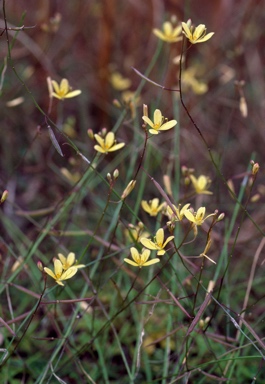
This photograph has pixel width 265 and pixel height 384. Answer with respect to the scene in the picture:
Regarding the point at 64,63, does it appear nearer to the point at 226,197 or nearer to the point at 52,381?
the point at 226,197

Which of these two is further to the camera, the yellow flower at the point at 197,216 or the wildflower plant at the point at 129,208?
the wildflower plant at the point at 129,208

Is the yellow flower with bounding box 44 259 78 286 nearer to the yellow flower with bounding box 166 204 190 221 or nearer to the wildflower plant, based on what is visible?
the wildflower plant

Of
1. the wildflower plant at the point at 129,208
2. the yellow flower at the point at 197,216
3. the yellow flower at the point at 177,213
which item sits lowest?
the wildflower plant at the point at 129,208

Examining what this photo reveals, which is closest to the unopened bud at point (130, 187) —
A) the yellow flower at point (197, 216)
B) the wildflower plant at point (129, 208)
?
the wildflower plant at point (129, 208)

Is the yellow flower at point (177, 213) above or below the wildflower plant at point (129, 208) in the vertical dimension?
above

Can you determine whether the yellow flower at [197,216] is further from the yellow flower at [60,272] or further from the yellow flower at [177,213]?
the yellow flower at [60,272]

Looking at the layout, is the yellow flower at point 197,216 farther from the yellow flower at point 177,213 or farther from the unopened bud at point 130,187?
the unopened bud at point 130,187

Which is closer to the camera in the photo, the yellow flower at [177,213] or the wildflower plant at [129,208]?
the yellow flower at [177,213]

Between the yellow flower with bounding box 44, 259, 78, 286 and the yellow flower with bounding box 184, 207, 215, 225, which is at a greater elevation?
the yellow flower with bounding box 184, 207, 215, 225

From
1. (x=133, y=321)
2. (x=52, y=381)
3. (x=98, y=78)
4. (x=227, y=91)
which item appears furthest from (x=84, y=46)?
(x=52, y=381)

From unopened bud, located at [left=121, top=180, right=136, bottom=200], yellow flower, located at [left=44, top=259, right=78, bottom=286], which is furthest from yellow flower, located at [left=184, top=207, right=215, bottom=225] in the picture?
yellow flower, located at [left=44, top=259, right=78, bottom=286]

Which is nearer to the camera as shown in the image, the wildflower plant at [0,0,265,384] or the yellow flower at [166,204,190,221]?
the yellow flower at [166,204,190,221]

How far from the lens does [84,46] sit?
304 cm

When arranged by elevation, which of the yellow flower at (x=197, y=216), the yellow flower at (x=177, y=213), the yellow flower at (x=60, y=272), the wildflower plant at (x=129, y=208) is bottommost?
the wildflower plant at (x=129, y=208)
